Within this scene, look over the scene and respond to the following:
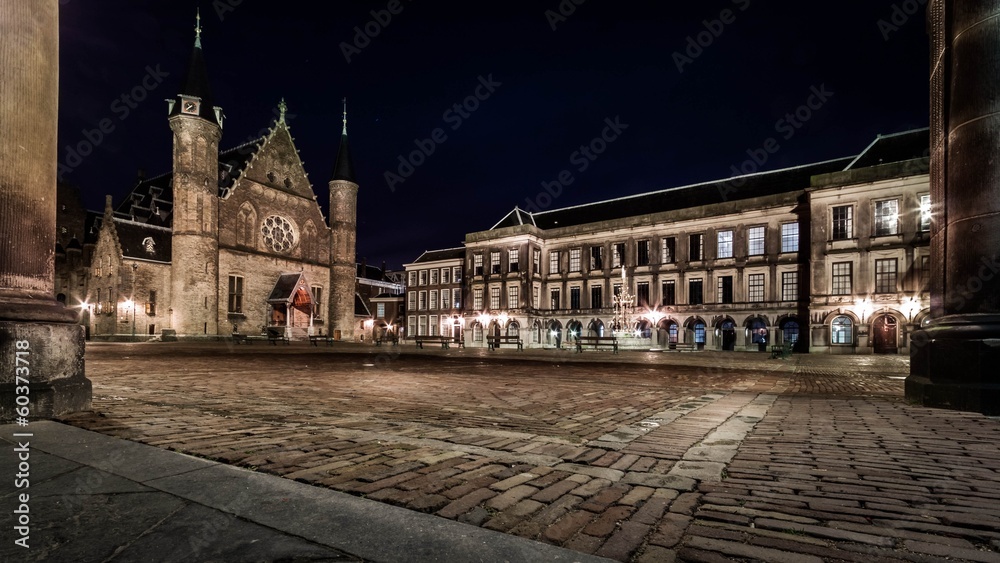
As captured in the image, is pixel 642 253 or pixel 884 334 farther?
pixel 642 253

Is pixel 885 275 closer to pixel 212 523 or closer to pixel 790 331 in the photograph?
pixel 790 331

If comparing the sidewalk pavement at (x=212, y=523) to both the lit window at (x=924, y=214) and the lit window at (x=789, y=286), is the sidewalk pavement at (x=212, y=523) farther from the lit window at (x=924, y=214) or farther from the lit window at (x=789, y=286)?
the lit window at (x=789, y=286)

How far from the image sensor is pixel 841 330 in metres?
31.8

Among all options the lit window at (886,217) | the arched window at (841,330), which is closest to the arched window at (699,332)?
the arched window at (841,330)

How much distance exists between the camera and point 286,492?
8.27 feet

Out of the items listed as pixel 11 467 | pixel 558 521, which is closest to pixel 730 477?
pixel 558 521

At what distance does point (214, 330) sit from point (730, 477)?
→ 1522 inches

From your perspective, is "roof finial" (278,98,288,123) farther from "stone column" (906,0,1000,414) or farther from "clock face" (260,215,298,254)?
"stone column" (906,0,1000,414)

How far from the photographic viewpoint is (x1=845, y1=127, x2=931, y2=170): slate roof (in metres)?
30.9

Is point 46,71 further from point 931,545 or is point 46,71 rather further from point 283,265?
point 283,265

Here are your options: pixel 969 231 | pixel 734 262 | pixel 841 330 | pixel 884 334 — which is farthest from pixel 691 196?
pixel 969 231

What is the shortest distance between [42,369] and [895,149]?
41988 millimetres

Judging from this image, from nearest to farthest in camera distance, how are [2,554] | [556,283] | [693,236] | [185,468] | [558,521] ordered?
[2,554] < [558,521] < [185,468] < [693,236] < [556,283]

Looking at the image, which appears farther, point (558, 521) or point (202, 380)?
point (202, 380)
